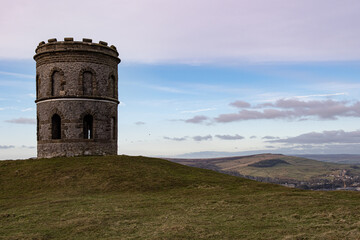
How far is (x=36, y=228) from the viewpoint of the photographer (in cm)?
1288

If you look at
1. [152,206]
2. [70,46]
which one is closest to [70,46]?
[70,46]

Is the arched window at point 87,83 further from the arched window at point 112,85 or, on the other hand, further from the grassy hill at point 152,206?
the grassy hill at point 152,206

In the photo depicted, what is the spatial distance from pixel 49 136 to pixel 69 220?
21.3 m

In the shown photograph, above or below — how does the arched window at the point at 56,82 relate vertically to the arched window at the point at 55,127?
above

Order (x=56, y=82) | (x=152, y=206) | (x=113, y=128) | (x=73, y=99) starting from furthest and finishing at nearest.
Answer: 1. (x=113, y=128)
2. (x=56, y=82)
3. (x=73, y=99)
4. (x=152, y=206)

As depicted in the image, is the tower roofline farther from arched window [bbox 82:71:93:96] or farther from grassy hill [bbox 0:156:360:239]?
grassy hill [bbox 0:156:360:239]

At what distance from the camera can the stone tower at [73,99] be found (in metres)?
32.7

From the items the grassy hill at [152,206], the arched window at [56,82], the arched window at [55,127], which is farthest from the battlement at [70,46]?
the grassy hill at [152,206]

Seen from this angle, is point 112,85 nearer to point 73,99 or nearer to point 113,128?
point 113,128

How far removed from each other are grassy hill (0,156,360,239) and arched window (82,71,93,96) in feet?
29.4

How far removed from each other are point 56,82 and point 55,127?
15.1 feet

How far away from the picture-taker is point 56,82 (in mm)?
33750

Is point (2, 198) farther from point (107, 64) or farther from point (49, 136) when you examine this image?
point (107, 64)

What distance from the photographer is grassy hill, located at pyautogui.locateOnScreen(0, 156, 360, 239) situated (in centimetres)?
1179
